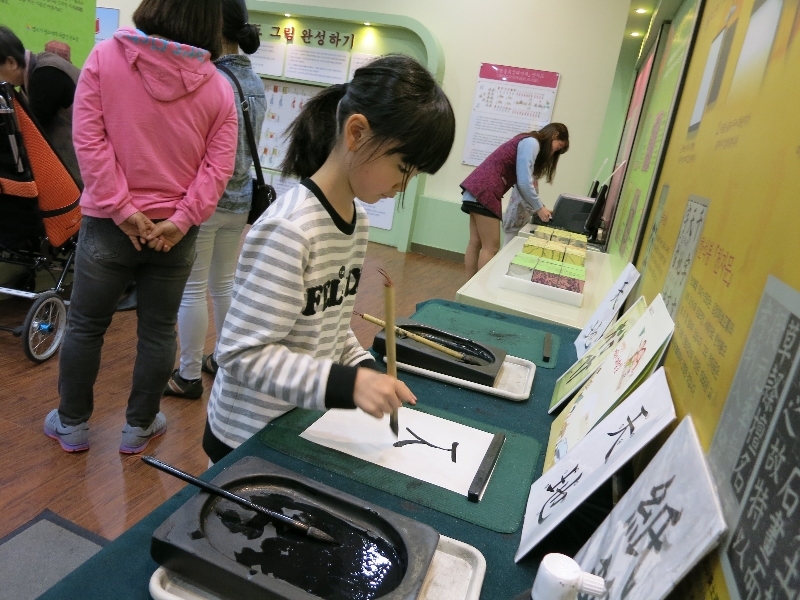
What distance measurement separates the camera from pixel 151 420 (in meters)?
1.69

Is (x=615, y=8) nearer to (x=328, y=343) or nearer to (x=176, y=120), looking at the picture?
(x=176, y=120)

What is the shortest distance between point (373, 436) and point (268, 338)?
211 mm

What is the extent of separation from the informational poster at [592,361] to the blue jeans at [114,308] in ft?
3.46

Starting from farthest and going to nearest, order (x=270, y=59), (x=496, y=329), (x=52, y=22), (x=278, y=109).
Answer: (x=278, y=109)
(x=270, y=59)
(x=52, y=22)
(x=496, y=329)

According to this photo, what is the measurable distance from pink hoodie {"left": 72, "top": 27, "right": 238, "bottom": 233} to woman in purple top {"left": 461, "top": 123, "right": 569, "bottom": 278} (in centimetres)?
204

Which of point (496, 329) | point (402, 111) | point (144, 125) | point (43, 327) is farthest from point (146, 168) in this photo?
point (43, 327)

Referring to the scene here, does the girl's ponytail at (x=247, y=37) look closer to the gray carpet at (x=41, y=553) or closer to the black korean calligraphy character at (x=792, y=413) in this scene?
the gray carpet at (x=41, y=553)

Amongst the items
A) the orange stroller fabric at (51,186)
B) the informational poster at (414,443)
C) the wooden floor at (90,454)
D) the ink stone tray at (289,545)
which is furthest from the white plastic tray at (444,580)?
the orange stroller fabric at (51,186)

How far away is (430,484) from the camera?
72 cm

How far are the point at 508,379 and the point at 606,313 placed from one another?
14.5 inches

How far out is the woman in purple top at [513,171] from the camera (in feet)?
10.5

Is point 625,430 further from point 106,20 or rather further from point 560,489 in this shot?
point 106,20

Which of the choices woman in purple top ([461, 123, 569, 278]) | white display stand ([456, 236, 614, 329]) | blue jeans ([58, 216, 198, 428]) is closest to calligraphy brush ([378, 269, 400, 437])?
white display stand ([456, 236, 614, 329])

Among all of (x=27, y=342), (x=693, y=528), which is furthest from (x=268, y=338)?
(x=27, y=342)
